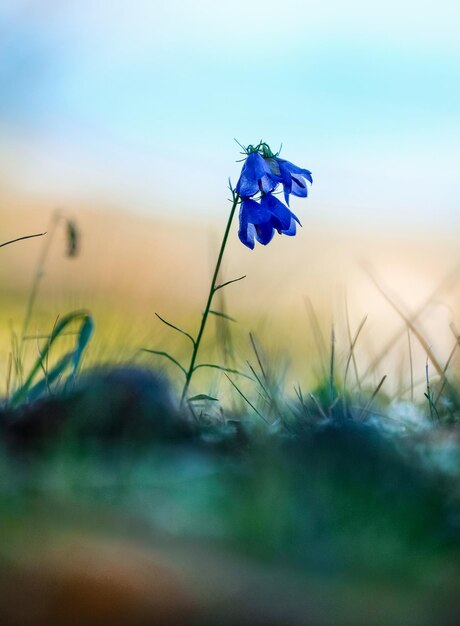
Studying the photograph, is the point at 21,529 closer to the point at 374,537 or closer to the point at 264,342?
the point at 374,537

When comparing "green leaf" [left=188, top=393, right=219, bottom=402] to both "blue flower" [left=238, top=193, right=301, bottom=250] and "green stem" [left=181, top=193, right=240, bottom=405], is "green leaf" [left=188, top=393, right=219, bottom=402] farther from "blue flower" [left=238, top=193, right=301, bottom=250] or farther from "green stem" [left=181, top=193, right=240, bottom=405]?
"blue flower" [left=238, top=193, right=301, bottom=250]

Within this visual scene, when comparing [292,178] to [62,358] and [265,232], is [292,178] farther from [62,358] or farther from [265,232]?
[62,358]

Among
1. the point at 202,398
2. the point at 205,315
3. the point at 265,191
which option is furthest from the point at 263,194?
the point at 202,398

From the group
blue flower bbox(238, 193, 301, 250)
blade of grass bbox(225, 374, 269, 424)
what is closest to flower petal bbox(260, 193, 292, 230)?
blue flower bbox(238, 193, 301, 250)

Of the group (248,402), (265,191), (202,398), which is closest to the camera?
(248,402)

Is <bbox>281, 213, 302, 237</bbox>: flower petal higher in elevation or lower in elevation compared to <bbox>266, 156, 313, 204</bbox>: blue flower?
lower

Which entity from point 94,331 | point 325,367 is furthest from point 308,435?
point 94,331
